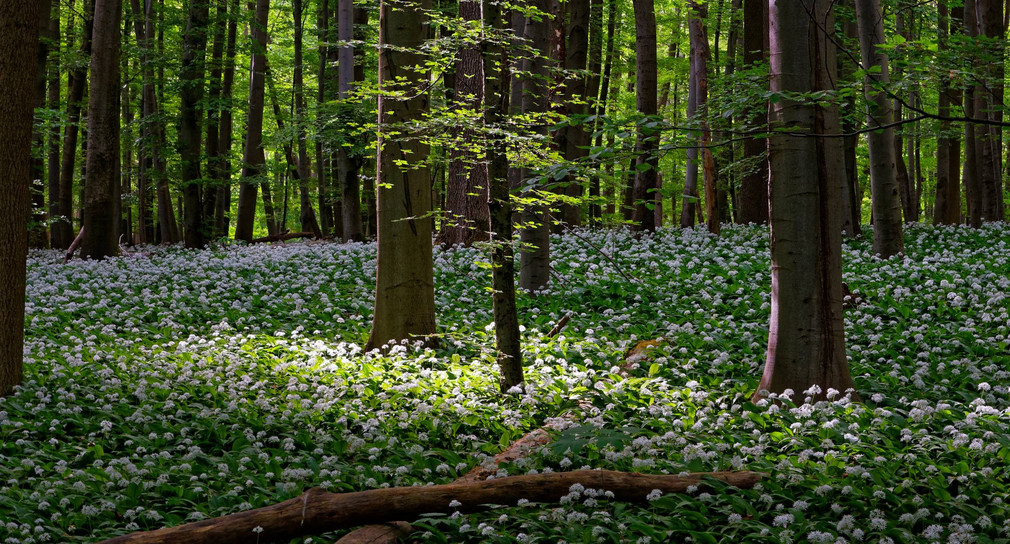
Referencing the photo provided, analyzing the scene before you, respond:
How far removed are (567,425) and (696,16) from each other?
40.5ft

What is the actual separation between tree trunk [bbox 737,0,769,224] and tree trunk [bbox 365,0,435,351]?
792cm

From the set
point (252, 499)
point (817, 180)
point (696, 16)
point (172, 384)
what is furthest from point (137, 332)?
A: point (696, 16)

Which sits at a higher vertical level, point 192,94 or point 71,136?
point 192,94

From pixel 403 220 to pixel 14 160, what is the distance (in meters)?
3.86

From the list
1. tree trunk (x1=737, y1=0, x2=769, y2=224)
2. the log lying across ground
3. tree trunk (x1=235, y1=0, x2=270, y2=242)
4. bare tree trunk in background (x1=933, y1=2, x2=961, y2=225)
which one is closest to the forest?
the log lying across ground

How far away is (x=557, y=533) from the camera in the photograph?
3996 millimetres

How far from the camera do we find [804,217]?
5.93m

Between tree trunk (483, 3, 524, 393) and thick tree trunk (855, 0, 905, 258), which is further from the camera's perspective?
thick tree trunk (855, 0, 905, 258)

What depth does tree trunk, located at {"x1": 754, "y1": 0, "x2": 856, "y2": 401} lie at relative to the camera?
588cm

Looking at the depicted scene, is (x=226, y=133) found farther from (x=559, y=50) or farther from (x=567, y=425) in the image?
(x=567, y=425)

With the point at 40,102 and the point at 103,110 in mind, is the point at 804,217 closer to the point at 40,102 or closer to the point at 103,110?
the point at 103,110

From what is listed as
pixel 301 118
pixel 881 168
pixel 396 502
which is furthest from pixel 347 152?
pixel 396 502

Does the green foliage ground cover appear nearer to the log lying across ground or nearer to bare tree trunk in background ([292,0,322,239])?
the log lying across ground

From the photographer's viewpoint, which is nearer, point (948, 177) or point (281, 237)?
point (948, 177)
